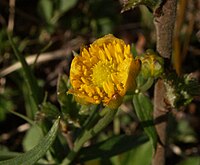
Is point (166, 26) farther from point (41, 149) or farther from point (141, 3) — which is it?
point (41, 149)

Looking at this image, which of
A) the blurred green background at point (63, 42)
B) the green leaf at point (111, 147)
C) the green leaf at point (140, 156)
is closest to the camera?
the green leaf at point (111, 147)

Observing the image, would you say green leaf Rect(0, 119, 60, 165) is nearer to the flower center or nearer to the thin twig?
the flower center

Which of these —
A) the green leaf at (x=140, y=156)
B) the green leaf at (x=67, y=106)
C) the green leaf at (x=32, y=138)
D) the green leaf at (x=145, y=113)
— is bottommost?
the green leaf at (x=140, y=156)

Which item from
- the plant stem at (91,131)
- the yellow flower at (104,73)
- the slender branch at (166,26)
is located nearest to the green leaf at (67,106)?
the plant stem at (91,131)

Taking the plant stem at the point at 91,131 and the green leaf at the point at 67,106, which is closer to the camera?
the plant stem at the point at 91,131

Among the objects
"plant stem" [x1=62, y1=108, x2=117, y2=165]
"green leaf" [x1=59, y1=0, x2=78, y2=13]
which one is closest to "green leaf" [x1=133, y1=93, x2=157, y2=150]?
"plant stem" [x1=62, y1=108, x2=117, y2=165]

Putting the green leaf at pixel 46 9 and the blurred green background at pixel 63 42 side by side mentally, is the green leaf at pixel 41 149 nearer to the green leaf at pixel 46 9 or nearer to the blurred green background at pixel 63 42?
the blurred green background at pixel 63 42
